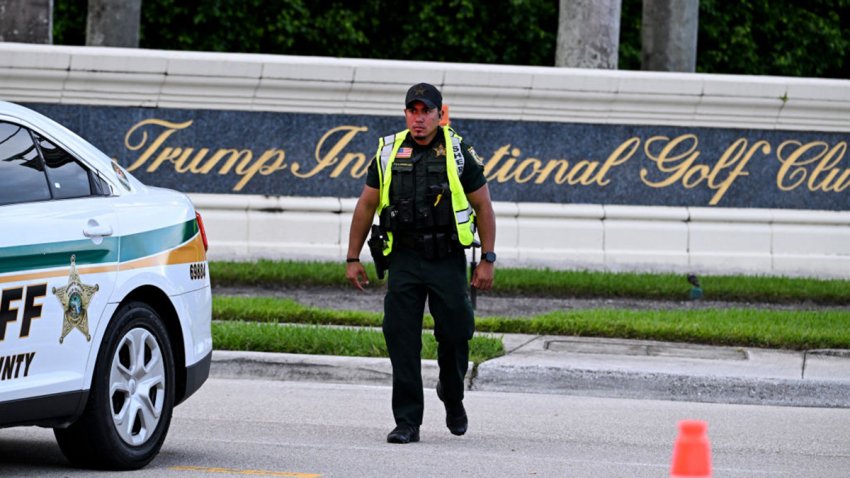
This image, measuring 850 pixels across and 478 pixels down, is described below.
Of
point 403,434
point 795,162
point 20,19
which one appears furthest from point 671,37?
point 403,434

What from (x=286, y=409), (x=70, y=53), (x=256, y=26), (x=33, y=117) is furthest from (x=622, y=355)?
(x=256, y=26)

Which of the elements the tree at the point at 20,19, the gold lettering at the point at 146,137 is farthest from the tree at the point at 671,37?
the tree at the point at 20,19

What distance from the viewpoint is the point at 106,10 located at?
21.2m

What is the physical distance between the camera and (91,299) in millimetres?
6785

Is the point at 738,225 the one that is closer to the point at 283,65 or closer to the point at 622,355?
the point at 283,65

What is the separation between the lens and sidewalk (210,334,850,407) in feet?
34.0

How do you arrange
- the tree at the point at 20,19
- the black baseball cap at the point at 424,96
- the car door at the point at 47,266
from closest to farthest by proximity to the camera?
the car door at the point at 47,266, the black baseball cap at the point at 424,96, the tree at the point at 20,19

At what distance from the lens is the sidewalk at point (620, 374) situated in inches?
408

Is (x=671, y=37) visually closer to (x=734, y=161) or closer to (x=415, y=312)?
(x=734, y=161)

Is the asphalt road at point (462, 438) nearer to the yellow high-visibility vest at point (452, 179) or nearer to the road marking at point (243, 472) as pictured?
the road marking at point (243, 472)

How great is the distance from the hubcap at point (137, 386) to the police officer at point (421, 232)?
1.39 m

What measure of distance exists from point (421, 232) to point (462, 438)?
1.15 meters

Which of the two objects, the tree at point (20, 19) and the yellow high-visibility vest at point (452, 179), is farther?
the tree at point (20, 19)

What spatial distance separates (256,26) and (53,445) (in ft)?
74.4
